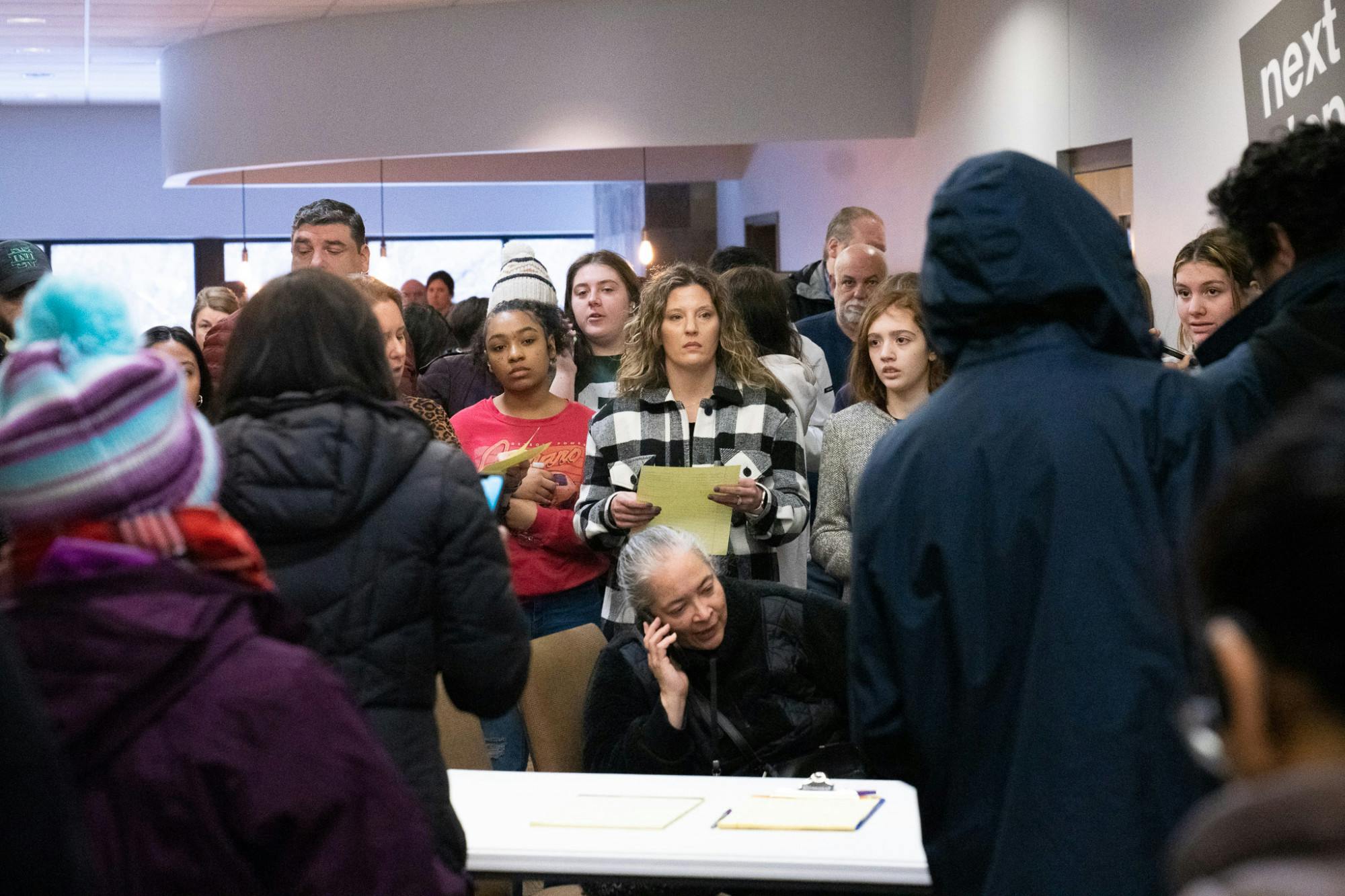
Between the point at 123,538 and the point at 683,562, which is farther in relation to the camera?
the point at 683,562

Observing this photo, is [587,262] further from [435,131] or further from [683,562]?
[435,131]

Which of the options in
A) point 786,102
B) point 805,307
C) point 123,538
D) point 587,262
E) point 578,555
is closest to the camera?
point 123,538

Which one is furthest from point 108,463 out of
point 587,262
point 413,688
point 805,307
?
point 805,307

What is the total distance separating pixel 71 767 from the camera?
50.3 inches

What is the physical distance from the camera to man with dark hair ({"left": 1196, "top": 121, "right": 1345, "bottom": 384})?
83.9 inches

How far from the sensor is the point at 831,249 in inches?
232

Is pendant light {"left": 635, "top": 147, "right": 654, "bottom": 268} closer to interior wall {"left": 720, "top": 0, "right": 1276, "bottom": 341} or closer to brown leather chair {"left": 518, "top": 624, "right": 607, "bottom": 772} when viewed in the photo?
interior wall {"left": 720, "top": 0, "right": 1276, "bottom": 341}

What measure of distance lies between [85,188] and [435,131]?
713cm

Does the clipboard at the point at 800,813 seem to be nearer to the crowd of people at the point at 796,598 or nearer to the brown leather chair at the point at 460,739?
the crowd of people at the point at 796,598

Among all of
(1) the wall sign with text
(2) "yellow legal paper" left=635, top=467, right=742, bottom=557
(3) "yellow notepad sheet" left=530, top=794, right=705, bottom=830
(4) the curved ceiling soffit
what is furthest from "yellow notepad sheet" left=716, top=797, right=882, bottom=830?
(4) the curved ceiling soffit

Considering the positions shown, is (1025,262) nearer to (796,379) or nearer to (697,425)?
(697,425)

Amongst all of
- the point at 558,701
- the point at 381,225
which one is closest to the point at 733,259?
the point at 558,701

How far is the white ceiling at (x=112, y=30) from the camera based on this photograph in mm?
9312

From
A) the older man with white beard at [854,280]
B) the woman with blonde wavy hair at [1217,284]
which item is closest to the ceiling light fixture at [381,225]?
the older man with white beard at [854,280]
